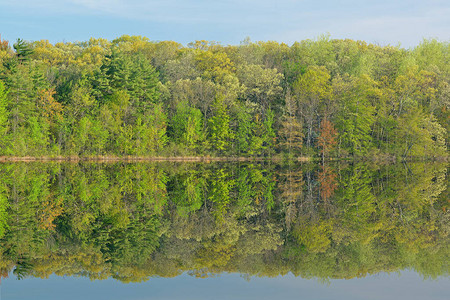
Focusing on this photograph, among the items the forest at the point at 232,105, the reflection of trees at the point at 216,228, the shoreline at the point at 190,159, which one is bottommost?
the shoreline at the point at 190,159

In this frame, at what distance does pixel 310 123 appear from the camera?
2771 inches

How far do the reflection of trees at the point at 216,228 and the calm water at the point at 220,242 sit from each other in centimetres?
6

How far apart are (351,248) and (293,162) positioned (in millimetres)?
51595

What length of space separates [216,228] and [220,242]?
2.90 meters

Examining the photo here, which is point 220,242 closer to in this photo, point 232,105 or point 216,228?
point 216,228

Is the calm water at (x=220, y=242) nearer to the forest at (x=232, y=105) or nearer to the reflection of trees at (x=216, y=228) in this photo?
the reflection of trees at (x=216, y=228)

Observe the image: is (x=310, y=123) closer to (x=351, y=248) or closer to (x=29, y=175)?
(x=29, y=175)

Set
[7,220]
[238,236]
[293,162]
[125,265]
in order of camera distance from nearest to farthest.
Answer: [125,265] → [238,236] → [7,220] → [293,162]

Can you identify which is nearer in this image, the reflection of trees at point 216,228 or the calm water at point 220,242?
the calm water at point 220,242

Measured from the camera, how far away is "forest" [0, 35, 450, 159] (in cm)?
6038

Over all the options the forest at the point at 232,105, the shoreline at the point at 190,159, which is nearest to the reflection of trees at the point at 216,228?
the shoreline at the point at 190,159

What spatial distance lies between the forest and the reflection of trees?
24923 mm

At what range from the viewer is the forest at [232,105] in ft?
198

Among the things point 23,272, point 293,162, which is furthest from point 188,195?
point 293,162
